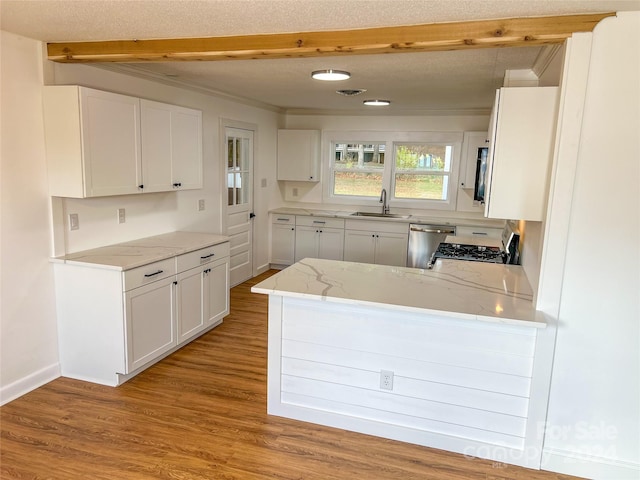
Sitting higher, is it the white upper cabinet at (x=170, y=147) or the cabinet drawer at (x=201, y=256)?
the white upper cabinet at (x=170, y=147)

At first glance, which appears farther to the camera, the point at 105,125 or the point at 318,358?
the point at 105,125

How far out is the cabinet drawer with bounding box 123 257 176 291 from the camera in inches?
119

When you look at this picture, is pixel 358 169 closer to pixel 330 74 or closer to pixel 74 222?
pixel 330 74

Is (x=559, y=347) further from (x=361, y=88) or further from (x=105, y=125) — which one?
(x=105, y=125)

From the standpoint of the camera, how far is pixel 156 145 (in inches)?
143

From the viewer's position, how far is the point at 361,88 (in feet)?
13.8

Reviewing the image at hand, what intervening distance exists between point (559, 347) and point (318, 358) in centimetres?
131

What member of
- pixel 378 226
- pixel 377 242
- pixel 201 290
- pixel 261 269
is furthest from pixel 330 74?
pixel 261 269

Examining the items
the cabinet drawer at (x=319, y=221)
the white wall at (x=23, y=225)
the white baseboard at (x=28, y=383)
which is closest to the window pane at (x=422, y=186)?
the cabinet drawer at (x=319, y=221)

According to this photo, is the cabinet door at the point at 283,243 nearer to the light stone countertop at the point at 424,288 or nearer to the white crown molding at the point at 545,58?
the light stone countertop at the point at 424,288

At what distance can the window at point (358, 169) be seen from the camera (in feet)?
21.3

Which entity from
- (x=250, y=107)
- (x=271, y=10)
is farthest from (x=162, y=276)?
(x=250, y=107)

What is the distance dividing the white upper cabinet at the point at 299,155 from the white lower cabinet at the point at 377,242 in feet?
3.42

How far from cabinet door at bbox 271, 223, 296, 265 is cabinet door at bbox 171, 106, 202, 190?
7.62 ft
